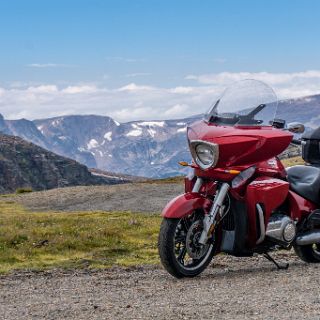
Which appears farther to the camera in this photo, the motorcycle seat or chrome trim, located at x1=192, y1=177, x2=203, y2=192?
the motorcycle seat

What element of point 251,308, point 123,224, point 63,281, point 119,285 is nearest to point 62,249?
point 123,224

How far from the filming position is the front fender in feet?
32.1

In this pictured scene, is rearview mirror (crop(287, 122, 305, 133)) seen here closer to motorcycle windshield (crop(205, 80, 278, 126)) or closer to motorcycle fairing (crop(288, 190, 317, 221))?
motorcycle windshield (crop(205, 80, 278, 126))

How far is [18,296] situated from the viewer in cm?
919

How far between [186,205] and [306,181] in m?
2.91

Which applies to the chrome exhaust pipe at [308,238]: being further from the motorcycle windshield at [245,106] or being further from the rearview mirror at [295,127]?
the motorcycle windshield at [245,106]

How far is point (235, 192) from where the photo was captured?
10.3 meters

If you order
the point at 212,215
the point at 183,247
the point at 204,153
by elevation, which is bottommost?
the point at 183,247

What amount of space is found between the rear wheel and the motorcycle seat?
37.2 inches

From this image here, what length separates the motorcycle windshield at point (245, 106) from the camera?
10.6 m

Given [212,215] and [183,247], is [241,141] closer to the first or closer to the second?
[212,215]

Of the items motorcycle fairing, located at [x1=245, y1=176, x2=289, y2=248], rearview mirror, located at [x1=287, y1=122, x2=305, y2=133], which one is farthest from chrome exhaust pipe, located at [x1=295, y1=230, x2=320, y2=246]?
rearview mirror, located at [x1=287, y1=122, x2=305, y2=133]

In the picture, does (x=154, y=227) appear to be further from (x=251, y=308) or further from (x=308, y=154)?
(x=251, y=308)

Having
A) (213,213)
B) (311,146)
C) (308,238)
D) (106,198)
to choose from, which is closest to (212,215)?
(213,213)
